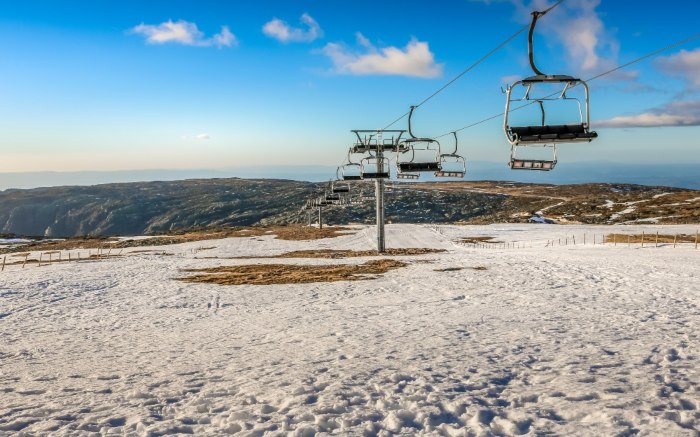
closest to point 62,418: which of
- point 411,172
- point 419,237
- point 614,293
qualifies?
point 614,293

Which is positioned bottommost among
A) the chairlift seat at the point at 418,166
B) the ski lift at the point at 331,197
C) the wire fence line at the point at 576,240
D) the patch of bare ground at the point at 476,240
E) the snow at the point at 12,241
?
the snow at the point at 12,241

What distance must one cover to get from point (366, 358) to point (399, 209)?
401 ft

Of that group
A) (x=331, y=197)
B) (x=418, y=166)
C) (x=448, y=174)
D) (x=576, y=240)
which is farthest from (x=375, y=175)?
(x=576, y=240)

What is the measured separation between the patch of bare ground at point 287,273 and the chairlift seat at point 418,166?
22.2 ft

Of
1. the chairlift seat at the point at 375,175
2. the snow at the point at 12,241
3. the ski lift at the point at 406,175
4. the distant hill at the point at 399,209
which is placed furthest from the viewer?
the distant hill at the point at 399,209

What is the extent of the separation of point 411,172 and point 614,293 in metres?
14.1

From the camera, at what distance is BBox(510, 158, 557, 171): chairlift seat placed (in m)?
19.0

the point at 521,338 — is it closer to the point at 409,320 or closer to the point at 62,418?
the point at 409,320

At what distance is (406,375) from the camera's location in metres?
10.6

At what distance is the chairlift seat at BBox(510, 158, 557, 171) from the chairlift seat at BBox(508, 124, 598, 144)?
3.95 metres

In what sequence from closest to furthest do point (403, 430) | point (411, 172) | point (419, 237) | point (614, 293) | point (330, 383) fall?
point (403, 430)
point (330, 383)
point (614, 293)
point (411, 172)
point (419, 237)

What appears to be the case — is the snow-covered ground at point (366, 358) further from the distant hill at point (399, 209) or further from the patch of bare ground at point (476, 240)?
the distant hill at point (399, 209)

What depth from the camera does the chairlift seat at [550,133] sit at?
14305 millimetres

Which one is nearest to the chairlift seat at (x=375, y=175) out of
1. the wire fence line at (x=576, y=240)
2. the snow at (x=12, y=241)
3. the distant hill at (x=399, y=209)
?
the wire fence line at (x=576, y=240)
